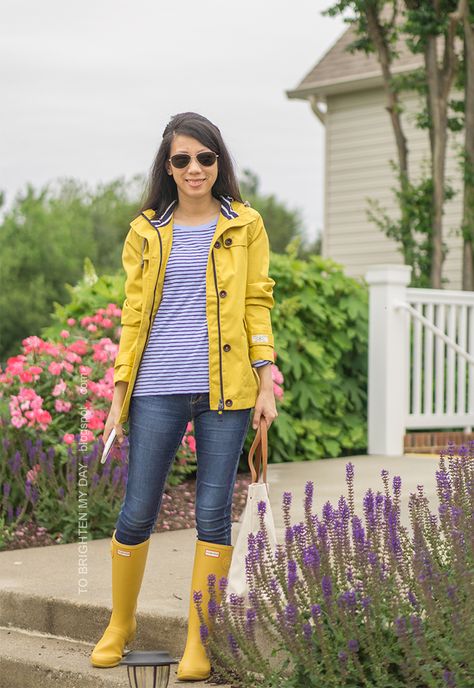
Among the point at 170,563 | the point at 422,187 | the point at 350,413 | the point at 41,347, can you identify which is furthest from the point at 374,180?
the point at 170,563

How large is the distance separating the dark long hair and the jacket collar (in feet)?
0.09

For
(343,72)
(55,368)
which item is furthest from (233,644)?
(343,72)

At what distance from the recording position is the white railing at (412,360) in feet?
27.6

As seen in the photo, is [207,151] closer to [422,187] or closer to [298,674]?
[298,674]

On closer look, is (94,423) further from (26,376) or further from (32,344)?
(32,344)

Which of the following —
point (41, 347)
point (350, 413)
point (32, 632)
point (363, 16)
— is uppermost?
point (363, 16)

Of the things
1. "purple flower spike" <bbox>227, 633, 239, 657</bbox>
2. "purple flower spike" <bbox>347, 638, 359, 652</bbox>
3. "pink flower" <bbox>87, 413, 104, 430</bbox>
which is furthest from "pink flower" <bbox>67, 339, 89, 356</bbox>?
"purple flower spike" <bbox>347, 638, 359, 652</bbox>

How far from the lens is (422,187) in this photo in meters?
12.0

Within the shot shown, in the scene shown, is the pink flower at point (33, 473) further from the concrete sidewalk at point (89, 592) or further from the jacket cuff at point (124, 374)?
the jacket cuff at point (124, 374)

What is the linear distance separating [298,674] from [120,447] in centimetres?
302

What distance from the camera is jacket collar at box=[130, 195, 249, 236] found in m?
3.58

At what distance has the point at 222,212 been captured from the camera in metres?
3.61

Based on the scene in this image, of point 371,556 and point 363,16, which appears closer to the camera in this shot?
point 371,556

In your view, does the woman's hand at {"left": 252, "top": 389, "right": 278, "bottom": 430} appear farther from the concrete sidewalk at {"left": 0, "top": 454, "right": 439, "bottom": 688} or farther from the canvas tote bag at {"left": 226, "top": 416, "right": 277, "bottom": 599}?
the concrete sidewalk at {"left": 0, "top": 454, "right": 439, "bottom": 688}
